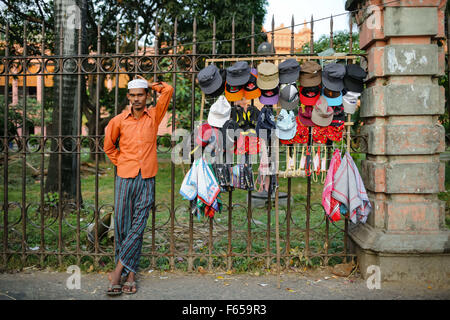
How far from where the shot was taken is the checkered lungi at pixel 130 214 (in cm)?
394

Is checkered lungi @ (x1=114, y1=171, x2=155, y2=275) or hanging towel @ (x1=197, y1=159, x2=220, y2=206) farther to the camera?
hanging towel @ (x1=197, y1=159, x2=220, y2=206)

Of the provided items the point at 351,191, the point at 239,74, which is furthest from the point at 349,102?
the point at 239,74

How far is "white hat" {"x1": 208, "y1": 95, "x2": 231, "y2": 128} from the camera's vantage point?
13.7 feet

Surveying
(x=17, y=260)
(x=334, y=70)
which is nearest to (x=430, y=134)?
(x=334, y=70)

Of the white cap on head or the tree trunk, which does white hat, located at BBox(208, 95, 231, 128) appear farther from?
the tree trunk

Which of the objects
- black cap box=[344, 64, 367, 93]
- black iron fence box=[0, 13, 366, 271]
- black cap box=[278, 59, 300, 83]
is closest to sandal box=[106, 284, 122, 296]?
black iron fence box=[0, 13, 366, 271]

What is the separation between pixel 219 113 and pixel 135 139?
99cm

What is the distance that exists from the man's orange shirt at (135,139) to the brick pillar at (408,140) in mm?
2399

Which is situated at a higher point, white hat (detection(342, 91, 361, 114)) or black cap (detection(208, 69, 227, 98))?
black cap (detection(208, 69, 227, 98))

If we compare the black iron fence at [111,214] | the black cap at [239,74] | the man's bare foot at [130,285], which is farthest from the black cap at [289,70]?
the man's bare foot at [130,285]

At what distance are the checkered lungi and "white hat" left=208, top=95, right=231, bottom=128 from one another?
984 mm

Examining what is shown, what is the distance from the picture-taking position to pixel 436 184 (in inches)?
158

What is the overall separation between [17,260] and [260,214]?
4.70 m

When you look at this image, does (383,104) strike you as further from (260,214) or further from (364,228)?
(260,214)
